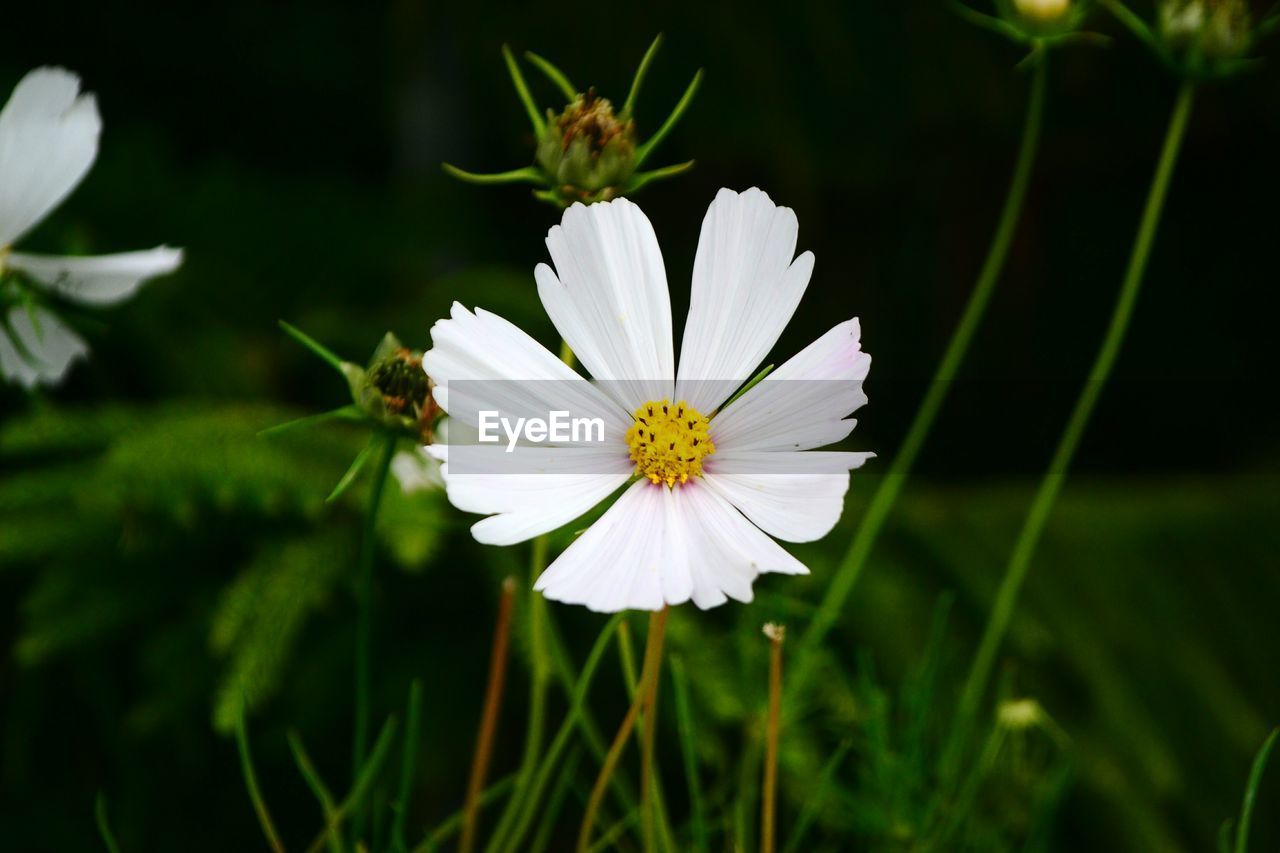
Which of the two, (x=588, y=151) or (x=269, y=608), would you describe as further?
(x=269, y=608)

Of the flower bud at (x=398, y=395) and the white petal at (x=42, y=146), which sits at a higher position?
the white petal at (x=42, y=146)

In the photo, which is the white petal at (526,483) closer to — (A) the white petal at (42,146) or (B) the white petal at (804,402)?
(B) the white petal at (804,402)

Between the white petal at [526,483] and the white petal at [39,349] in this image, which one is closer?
the white petal at [526,483]

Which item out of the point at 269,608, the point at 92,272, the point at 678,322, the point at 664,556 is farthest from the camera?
the point at 678,322

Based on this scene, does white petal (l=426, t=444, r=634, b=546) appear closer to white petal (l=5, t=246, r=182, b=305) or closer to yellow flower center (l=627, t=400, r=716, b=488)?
yellow flower center (l=627, t=400, r=716, b=488)

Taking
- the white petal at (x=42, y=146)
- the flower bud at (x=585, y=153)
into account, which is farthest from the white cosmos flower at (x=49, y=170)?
the flower bud at (x=585, y=153)

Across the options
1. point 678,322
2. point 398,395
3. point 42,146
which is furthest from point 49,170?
point 678,322

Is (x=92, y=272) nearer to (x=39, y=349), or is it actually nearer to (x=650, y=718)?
(x=39, y=349)

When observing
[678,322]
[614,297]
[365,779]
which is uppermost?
[678,322]
